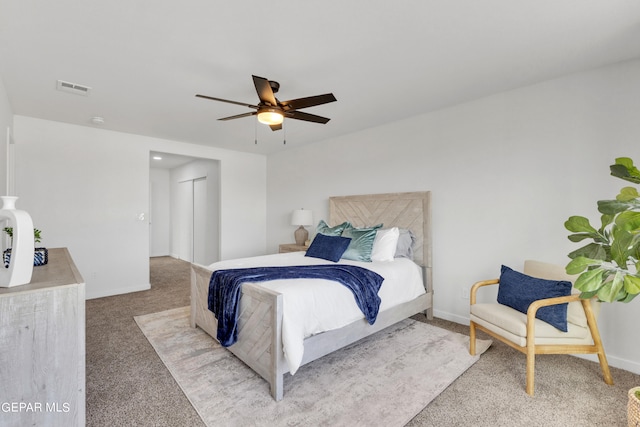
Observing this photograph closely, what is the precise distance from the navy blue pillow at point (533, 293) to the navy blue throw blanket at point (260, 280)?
3.47ft

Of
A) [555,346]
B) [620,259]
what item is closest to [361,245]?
[555,346]

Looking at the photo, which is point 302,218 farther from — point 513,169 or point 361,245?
point 513,169

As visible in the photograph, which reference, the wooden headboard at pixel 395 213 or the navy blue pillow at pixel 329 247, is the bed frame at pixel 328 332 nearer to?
the wooden headboard at pixel 395 213

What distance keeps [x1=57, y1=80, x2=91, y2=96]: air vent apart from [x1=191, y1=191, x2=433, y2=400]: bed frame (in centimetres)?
206

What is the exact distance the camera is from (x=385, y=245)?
11.0 feet

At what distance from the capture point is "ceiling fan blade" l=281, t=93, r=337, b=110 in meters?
2.22

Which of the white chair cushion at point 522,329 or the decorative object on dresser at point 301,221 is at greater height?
the decorative object on dresser at point 301,221

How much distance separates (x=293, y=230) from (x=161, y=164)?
13.1 ft

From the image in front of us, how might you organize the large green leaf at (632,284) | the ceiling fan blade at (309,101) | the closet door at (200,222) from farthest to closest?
the closet door at (200,222) → the ceiling fan blade at (309,101) → the large green leaf at (632,284)

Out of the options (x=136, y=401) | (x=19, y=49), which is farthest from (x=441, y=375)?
(x=19, y=49)

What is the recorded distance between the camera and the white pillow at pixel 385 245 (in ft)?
10.9

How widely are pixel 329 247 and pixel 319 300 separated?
130 cm

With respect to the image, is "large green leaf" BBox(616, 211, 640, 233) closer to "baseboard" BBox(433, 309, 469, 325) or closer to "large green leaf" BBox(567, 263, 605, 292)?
"large green leaf" BBox(567, 263, 605, 292)

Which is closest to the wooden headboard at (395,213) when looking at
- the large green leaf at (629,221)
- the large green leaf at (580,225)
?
the large green leaf at (580,225)
